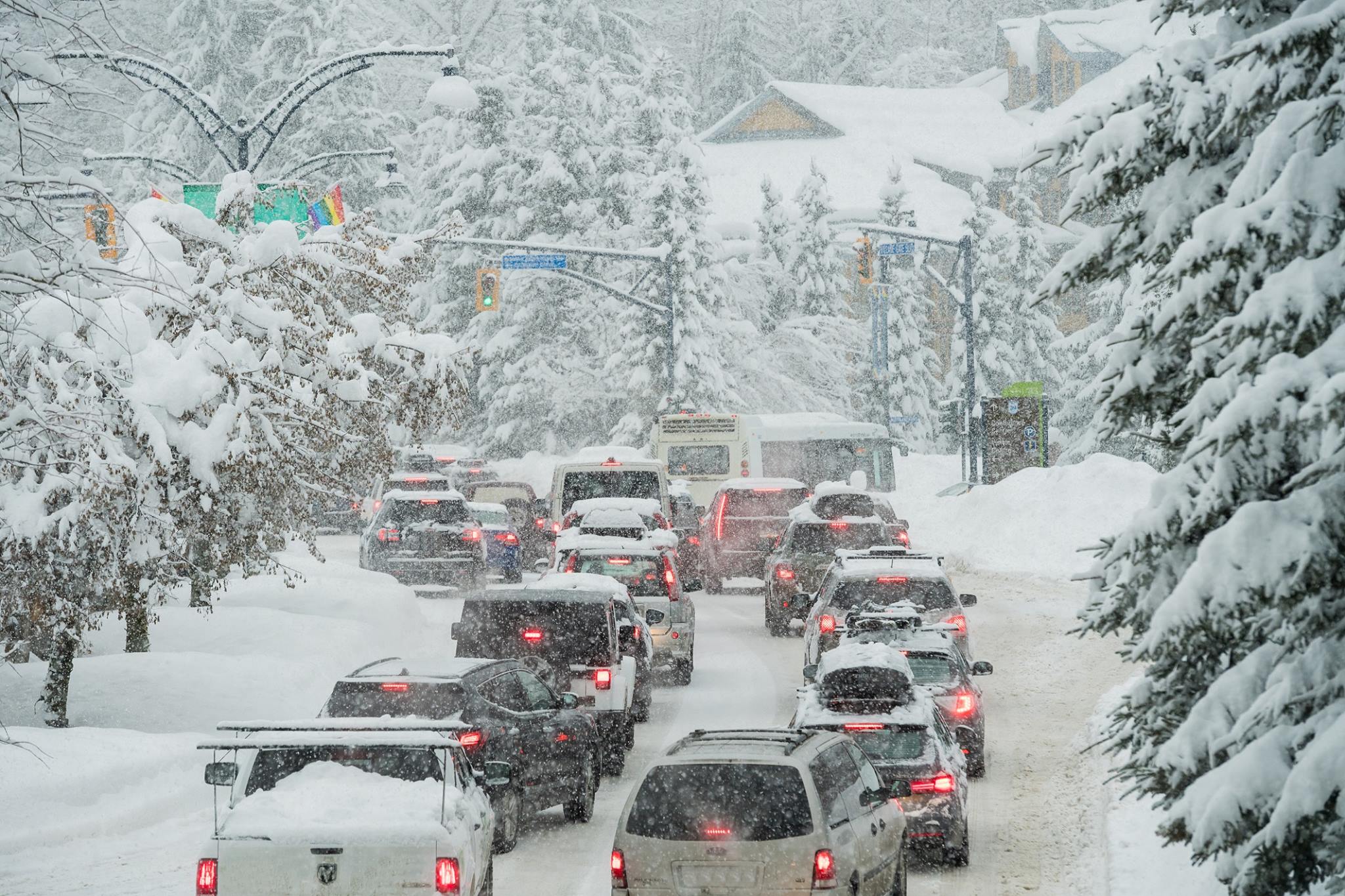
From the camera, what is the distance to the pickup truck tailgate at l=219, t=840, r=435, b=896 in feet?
30.4

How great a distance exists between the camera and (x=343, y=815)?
9.55 metres

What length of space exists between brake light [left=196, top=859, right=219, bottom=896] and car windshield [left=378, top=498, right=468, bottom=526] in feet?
74.7

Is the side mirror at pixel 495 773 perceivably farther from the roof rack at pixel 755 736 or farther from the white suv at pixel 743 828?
the white suv at pixel 743 828

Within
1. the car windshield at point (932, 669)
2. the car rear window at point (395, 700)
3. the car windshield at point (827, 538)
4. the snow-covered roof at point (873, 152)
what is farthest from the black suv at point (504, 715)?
the snow-covered roof at point (873, 152)

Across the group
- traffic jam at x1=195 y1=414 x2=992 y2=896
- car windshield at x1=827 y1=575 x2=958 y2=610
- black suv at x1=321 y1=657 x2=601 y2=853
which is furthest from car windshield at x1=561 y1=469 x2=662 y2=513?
black suv at x1=321 y1=657 x2=601 y2=853

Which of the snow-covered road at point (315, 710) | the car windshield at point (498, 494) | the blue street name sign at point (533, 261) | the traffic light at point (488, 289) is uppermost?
the blue street name sign at point (533, 261)

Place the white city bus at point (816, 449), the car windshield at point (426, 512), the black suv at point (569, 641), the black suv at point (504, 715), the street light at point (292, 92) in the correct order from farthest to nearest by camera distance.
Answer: the white city bus at point (816, 449) → the car windshield at point (426, 512) → the street light at point (292, 92) → the black suv at point (569, 641) → the black suv at point (504, 715)

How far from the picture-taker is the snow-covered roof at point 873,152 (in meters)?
94.2

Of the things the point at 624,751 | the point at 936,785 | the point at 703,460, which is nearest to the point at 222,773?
the point at 936,785

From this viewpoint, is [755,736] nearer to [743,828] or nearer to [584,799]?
[743,828]

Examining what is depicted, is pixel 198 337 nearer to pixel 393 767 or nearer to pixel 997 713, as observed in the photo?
pixel 393 767

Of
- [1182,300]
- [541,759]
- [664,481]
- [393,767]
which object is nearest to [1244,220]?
[1182,300]

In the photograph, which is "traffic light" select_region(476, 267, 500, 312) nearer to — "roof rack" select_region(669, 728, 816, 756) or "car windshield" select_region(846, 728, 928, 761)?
"car windshield" select_region(846, 728, 928, 761)

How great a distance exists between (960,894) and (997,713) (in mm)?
8496
